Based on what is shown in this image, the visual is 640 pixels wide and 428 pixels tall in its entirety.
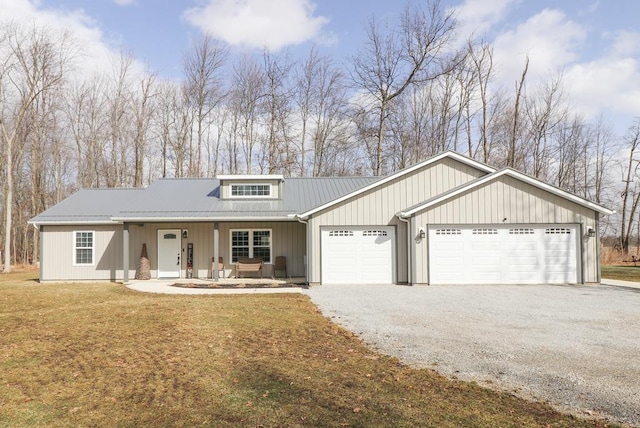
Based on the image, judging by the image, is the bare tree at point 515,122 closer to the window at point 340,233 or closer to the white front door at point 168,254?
the window at point 340,233

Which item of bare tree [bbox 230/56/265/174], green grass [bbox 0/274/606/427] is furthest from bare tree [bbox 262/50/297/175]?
green grass [bbox 0/274/606/427]

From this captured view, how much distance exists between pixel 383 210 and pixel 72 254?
1273 centimetres

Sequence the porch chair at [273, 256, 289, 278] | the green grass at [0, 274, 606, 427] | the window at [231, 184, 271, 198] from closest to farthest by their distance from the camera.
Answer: the green grass at [0, 274, 606, 427], the porch chair at [273, 256, 289, 278], the window at [231, 184, 271, 198]

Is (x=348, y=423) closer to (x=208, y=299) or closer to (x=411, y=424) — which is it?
(x=411, y=424)

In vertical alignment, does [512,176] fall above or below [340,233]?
above

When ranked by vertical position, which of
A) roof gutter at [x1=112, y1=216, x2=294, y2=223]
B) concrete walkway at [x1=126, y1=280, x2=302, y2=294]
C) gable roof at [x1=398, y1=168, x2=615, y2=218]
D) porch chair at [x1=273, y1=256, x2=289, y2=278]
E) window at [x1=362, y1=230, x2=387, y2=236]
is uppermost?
gable roof at [x1=398, y1=168, x2=615, y2=218]

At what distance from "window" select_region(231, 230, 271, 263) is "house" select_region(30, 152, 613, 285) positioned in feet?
0.14

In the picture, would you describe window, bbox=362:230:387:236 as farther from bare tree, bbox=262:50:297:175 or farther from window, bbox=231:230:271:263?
bare tree, bbox=262:50:297:175

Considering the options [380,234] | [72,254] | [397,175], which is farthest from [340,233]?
[72,254]

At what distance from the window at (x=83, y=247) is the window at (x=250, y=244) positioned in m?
5.80

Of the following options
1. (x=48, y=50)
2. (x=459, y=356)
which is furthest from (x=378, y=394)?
(x=48, y=50)

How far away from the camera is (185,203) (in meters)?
17.3

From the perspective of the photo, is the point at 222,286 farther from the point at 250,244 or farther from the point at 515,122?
the point at 515,122

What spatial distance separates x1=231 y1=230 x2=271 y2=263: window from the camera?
17031mm
